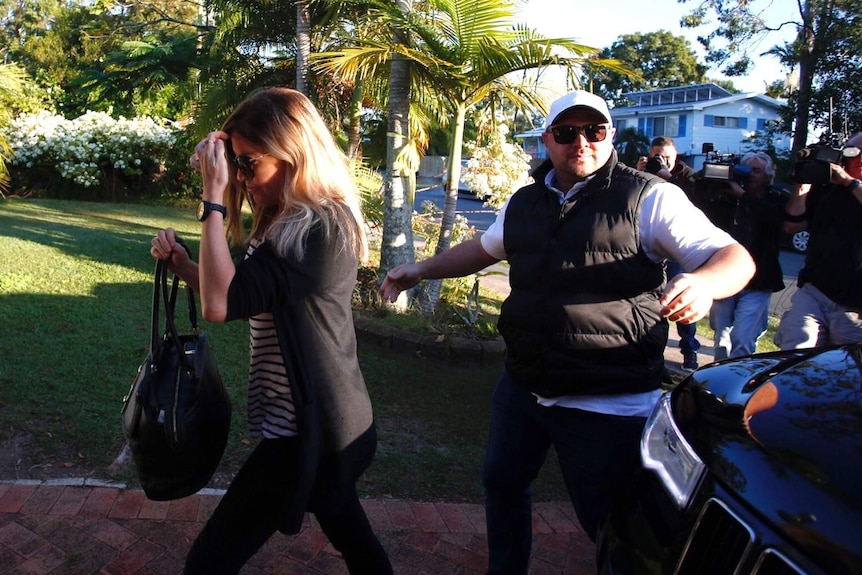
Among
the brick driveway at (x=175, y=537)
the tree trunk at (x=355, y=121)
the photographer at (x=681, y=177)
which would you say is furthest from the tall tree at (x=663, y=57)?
the brick driveway at (x=175, y=537)

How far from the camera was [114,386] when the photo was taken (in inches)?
187

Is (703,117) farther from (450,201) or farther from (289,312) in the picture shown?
(289,312)

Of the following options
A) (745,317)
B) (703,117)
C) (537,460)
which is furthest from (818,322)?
(703,117)

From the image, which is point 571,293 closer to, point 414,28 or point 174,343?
point 174,343

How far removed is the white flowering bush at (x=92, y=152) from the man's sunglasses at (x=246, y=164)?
15910 mm

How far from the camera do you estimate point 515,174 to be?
7.37 m

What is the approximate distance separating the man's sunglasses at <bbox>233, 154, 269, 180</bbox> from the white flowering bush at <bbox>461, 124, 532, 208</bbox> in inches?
204

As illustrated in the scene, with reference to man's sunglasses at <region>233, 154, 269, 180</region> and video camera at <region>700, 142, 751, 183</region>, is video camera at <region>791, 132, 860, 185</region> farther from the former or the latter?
man's sunglasses at <region>233, 154, 269, 180</region>

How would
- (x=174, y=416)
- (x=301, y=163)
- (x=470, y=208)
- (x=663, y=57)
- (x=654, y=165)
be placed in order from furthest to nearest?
(x=663, y=57), (x=470, y=208), (x=654, y=165), (x=301, y=163), (x=174, y=416)

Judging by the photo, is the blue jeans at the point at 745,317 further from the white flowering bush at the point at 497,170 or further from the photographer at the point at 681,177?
the white flowering bush at the point at 497,170

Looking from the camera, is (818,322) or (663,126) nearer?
(818,322)

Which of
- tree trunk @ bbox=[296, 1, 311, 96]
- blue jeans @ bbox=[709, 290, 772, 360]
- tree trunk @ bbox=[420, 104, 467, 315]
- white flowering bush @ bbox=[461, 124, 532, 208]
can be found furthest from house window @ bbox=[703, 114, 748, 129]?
blue jeans @ bbox=[709, 290, 772, 360]

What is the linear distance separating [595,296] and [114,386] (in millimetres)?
3451

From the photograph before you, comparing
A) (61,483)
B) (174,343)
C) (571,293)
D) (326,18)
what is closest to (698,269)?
(571,293)
